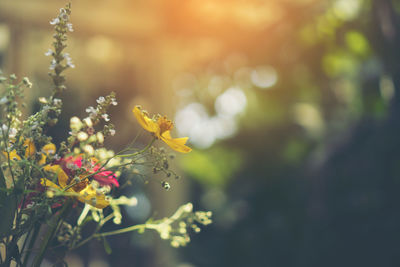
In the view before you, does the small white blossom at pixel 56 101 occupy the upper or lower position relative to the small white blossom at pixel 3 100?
upper

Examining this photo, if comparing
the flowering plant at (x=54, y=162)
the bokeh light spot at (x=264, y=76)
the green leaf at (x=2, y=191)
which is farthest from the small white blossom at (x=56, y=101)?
the bokeh light spot at (x=264, y=76)

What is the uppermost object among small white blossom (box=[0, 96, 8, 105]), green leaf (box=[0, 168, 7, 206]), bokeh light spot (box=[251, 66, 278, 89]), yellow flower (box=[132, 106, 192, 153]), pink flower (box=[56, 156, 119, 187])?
bokeh light spot (box=[251, 66, 278, 89])

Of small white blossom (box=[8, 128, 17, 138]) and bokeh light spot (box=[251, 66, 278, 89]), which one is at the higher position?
bokeh light spot (box=[251, 66, 278, 89])

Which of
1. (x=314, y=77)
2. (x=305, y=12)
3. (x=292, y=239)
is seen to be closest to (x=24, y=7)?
(x=305, y=12)

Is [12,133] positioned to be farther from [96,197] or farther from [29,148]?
[96,197]

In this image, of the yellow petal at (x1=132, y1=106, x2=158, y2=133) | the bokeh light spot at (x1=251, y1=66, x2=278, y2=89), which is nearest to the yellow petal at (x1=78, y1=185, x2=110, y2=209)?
the yellow petal at (x1=132, y1=106, x2=158, y2=133)

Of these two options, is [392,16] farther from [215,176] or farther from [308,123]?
[215,176]

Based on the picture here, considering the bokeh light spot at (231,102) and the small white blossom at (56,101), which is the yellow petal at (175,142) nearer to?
the small white blossom at (56,101)

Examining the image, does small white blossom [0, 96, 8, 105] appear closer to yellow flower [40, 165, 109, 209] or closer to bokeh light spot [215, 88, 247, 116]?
yellow flower [40, 165, 109, 209]

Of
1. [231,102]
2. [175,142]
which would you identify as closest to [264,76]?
Result: [231,102]
